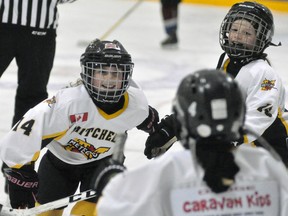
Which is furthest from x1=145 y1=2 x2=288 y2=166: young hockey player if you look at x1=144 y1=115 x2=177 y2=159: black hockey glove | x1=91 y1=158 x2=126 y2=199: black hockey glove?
x1=91 y1=158 x2=126 y2=199: black hockey glove

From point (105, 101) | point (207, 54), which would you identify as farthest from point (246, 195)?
point (207, 54)

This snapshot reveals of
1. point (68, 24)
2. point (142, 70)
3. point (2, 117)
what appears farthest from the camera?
point (68, 24)

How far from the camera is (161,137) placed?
113 inches

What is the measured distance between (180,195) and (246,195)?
0.16 meters

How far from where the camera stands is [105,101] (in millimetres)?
2662

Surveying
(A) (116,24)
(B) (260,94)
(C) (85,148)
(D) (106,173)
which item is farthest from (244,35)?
(A) (116,24)

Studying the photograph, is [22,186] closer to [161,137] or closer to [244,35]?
[161,137]

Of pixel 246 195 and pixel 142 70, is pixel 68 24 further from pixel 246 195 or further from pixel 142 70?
pixel 246 195

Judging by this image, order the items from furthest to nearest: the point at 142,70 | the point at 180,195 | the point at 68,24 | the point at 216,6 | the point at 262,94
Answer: the point at 216,6 → the point at 68,24 → the point at 142,70 → the point at 262,94 → the point at 180,195

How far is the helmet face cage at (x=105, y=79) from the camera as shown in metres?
2.61

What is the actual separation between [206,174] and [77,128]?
1011mm

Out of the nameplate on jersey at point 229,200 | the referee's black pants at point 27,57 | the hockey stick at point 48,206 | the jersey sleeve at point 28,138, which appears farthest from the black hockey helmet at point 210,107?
the referee's black pants at point 27,57

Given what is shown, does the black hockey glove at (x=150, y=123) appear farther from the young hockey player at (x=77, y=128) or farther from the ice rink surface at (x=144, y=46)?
the ice rink surface at (x=144, y=46)

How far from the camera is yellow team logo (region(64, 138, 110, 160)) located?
108 inches
